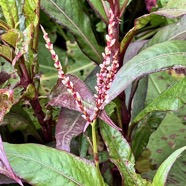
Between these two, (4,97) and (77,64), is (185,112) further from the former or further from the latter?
(4,97)

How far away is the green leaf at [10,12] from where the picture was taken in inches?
27.5

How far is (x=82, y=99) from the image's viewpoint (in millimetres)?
661

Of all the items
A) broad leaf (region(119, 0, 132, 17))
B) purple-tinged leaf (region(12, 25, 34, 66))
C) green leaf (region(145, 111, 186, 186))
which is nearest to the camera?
purple-tinged leaf (region(12, 25, 34, 66))

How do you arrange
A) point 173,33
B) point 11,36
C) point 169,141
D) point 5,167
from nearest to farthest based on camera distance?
point 5,167 → point 11,36 → point 173,33 → point 169,141

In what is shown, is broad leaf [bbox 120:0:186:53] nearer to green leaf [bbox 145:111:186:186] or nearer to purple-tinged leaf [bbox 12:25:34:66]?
purple-tinged leaf [bbox 12:25:34:66]

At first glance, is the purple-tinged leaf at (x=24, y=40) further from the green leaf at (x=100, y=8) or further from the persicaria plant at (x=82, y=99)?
the green leaf at (x=100, y=8)

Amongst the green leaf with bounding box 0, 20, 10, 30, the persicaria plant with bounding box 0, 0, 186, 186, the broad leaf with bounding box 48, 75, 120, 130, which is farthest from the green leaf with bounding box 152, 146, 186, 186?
the green leaf with bounding box 0, 20, 10, 30

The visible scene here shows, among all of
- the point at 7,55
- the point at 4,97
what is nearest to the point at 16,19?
the point at 7,55

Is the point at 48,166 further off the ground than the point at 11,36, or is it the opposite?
the point at 11,36

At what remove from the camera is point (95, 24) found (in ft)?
4.36

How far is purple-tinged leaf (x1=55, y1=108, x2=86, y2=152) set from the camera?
66 cm

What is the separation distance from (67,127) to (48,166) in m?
0.10

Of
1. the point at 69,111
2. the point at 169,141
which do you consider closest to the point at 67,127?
the point at 69,111

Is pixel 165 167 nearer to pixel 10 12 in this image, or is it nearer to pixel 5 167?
pixel 5 167
